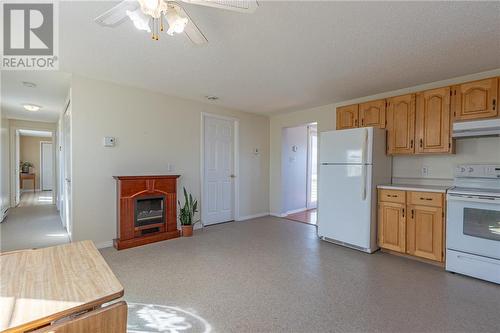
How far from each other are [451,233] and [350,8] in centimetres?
263

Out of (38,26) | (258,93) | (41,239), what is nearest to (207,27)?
(38,26)

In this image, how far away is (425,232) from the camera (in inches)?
117

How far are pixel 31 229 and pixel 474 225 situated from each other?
6.61 m

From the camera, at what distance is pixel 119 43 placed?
238 centimetres

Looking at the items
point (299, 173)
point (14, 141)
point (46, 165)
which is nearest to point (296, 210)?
point (299, 173)

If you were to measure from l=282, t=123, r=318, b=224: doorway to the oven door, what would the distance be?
2.75 metres

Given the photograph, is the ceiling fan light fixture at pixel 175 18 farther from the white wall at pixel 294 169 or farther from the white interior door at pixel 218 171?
the white wall at pixel 294 169

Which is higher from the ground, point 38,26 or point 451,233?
point 38,26

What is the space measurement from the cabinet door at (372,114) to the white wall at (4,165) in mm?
6969

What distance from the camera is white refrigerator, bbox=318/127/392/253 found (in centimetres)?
332

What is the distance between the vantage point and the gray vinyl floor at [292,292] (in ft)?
6.10

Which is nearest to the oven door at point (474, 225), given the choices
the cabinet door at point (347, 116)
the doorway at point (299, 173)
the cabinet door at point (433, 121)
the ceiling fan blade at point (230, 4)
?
the cabinet door at point (433, 121)

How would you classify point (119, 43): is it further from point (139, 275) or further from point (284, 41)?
point (139, 275)

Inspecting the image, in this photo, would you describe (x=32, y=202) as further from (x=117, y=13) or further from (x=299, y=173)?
(x=117, y=13)
